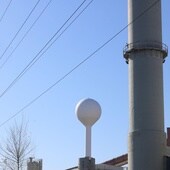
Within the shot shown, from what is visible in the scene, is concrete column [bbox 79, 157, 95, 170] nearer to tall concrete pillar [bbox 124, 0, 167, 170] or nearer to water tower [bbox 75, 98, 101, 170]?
tall concrete pillar [bbox 124, 0, 167, 170]

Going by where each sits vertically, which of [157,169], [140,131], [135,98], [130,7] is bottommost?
[157,169]

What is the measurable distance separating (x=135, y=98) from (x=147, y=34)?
458 centimetres

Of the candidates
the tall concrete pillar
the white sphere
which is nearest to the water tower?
the white sphere

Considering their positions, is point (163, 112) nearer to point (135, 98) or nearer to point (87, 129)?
point (135, 98)

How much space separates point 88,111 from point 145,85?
580 cm

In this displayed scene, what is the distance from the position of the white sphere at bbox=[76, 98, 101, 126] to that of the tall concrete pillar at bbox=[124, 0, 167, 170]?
4.06m

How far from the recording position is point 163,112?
37969mm

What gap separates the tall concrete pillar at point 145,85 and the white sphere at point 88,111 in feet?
13.3

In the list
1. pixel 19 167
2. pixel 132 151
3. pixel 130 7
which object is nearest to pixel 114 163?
pixel 19 167

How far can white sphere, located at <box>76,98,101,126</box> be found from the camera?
1630 inches

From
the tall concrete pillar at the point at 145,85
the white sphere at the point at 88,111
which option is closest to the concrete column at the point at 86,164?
the tall concrete pillar at the point at 145,85

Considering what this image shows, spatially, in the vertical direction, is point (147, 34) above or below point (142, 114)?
above

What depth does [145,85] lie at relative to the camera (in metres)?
37.6

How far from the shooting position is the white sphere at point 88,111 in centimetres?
4140
